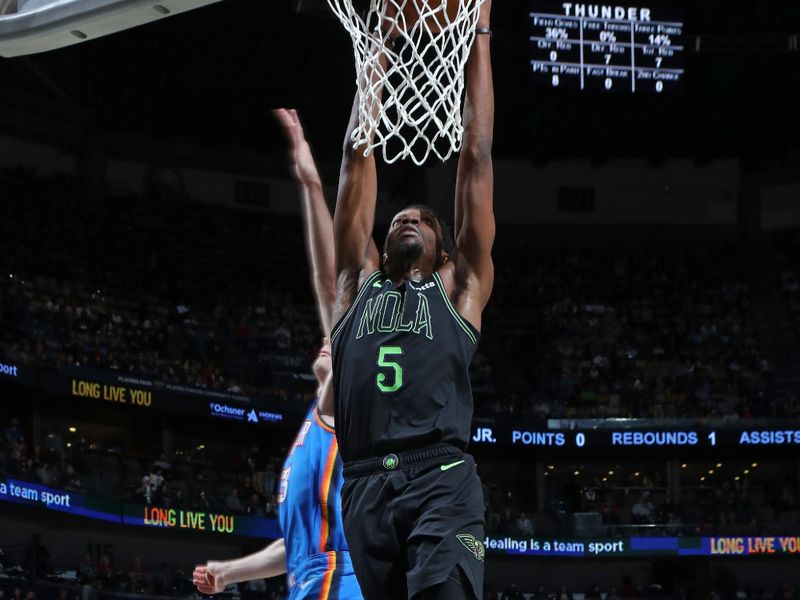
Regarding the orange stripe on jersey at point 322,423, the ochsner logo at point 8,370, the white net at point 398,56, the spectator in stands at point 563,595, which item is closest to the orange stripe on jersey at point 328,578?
the orange stripe on jersey at point 322,423

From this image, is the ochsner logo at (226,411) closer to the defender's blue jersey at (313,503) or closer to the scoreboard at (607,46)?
the scoreboard at (607,46)

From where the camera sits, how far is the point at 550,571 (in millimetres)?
25438

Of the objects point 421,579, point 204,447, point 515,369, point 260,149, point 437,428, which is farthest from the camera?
point 260,149

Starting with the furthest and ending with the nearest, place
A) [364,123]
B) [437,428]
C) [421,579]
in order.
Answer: [364,123], [437,428], [421,579]

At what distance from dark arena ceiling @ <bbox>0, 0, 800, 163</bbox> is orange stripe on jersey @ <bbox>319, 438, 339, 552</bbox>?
19.3 m

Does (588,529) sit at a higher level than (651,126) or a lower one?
lower

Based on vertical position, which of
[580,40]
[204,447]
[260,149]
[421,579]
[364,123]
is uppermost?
[260,149]

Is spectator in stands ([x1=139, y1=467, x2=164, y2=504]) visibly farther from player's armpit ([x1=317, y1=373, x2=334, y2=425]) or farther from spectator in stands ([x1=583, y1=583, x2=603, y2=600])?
player's armpit ([x1=317, y1=373, x2=334, y2=425])

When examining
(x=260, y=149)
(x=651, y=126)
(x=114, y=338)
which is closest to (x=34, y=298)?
(x=114, y=338)

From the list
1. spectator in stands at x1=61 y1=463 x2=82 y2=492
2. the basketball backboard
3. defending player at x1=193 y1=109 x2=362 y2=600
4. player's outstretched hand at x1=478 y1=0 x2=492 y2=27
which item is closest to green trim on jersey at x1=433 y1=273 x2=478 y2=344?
player's outstretched hand at x1=478 y1=0 x2=492 y2=27

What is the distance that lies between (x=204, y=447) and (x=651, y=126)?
12061 millimetres

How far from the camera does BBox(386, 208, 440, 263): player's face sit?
3.75m

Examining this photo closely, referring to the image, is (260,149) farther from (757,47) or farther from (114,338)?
(757,47)

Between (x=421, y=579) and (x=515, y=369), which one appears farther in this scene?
(x=515, y=369)
